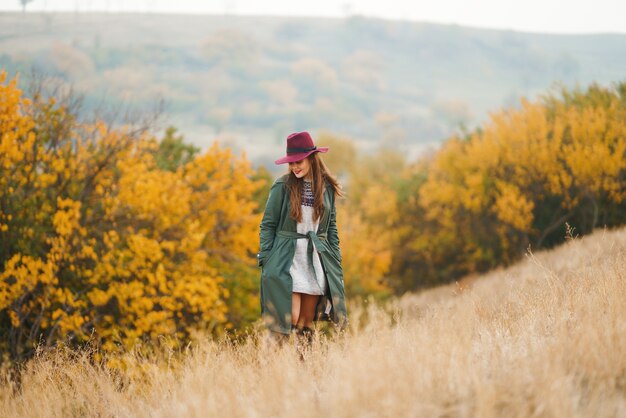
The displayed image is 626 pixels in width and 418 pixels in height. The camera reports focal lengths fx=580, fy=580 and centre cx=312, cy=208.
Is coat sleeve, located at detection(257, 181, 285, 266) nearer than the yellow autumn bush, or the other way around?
coat sleeve, located at detection(257, 181, 285, 266)

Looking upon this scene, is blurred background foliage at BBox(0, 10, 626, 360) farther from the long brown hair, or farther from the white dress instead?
the long brown hair

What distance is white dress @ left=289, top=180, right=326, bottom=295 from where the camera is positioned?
440 centimetres

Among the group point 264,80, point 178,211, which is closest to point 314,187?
point 178,211

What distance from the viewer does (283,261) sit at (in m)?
4.39

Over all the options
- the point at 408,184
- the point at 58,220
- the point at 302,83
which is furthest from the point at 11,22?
the point at 58,220

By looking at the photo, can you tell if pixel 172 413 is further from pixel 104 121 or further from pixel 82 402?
pixel 104 121

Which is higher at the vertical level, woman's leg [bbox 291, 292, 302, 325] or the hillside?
the hillside

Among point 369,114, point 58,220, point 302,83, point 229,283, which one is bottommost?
point 229,283

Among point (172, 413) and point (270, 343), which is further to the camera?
point (270, 343)

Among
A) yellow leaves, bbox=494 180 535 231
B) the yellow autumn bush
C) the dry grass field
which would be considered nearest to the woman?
the dry grass field

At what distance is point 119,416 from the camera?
376cm

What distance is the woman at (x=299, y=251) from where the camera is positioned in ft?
14.3

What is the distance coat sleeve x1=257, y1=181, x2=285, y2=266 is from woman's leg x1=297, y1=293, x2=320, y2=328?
451mm

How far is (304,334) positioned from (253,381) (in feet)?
3.63
